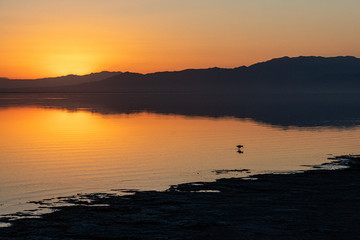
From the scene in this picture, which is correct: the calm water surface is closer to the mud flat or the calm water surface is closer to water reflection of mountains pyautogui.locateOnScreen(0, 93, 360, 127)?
the mud flat

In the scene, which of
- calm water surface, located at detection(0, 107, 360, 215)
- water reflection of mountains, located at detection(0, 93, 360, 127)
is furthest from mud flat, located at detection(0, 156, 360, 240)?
water reflection of mountains, located at detection(0, 93, 360, 127)

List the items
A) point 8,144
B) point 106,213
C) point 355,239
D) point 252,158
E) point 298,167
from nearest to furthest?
point 355,239
point 106,213
point 298,167
point 252,158
point 8,144

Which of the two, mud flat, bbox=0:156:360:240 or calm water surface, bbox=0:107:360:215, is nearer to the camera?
mud flat, bbox=0:156:360:240

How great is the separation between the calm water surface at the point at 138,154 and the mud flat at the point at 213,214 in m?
2.44

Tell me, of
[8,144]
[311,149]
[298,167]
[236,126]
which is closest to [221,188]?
[298,167]

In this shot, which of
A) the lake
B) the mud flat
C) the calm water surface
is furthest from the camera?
the calm water surface

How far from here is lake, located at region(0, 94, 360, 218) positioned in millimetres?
22578

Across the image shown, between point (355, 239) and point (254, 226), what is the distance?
2.73 metres

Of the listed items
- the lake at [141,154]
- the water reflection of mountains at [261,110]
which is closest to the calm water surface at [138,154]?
the lake at [141,154]

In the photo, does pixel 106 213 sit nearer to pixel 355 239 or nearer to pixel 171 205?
pixel 171 205

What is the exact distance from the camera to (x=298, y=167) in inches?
1035

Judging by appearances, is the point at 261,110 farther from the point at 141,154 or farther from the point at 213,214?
the point at 213,214

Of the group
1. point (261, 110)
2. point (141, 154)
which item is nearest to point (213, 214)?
point (141, 154)

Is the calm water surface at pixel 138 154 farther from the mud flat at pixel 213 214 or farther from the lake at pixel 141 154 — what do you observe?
the mud flat at pixel 213 214
